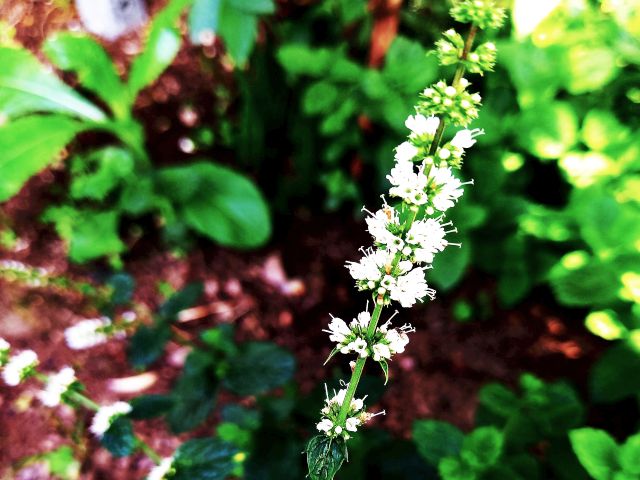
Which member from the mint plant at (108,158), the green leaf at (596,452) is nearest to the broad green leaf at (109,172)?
the mint plant at (108,158)

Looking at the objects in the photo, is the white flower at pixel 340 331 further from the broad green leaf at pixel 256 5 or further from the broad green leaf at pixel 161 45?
the broad green leaf at pixel 161 45

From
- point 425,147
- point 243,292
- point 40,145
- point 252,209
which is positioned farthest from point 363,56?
point 425,147

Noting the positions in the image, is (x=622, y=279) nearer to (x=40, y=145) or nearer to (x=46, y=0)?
(x=40, y=145)

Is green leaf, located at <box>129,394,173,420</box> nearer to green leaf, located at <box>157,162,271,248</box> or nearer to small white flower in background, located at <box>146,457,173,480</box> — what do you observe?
small white flower in background, located at <box>146,457,173,480</box>

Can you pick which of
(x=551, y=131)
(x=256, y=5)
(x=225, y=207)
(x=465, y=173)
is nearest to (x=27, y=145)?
(x=225, y=207)

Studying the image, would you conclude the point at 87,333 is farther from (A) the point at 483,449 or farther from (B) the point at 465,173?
(B) the point at 465,173
